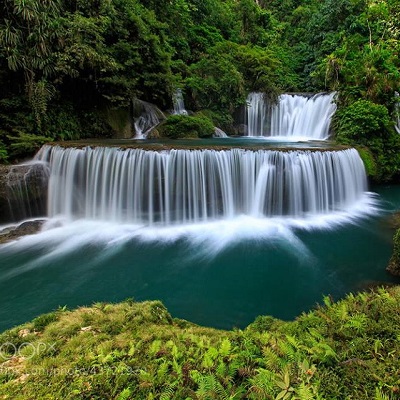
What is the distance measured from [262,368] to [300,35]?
32342 mm

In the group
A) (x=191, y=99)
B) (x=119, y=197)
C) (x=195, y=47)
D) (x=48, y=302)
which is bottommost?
(x=48, y=302)

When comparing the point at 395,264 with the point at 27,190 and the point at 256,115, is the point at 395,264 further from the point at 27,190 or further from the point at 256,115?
the point at 256,115

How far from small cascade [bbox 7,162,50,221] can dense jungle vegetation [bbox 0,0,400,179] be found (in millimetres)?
914

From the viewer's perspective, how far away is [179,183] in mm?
7676

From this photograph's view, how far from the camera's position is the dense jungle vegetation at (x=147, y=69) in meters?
8.52

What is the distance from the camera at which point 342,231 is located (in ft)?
23.3

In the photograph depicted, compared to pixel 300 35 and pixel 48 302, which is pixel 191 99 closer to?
pixel 48 302

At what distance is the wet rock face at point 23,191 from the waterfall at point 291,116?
12.6 metres

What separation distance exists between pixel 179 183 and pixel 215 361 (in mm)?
6416

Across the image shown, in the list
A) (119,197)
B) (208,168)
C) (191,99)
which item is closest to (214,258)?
(208,168)

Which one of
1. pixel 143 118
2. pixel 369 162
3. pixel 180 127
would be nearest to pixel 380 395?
pixel 369 162

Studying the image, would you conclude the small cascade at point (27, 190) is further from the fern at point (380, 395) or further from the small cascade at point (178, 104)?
the small cascade at point (178, 104)

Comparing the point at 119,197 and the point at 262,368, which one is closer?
the point at 262,368

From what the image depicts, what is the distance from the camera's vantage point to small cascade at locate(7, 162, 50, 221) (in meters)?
7.03
